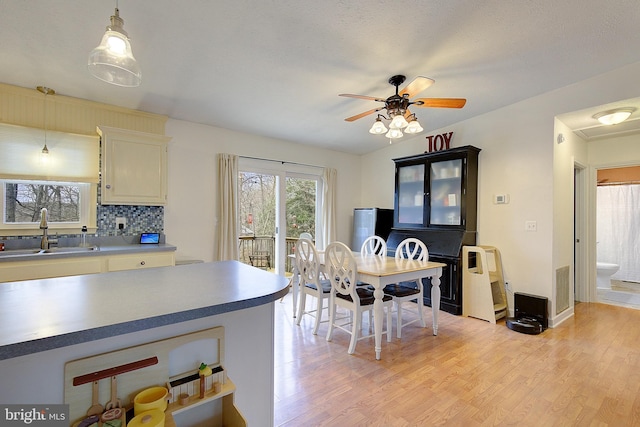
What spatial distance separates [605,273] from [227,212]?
6.22 m

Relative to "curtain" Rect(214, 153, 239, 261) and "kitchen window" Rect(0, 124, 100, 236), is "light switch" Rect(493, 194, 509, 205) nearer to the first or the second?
"curtain" Rect(214, 153, 239, 261)

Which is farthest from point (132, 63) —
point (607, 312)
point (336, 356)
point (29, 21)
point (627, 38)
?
point (607, 312)

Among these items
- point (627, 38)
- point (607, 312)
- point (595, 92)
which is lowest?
point (607, 312)

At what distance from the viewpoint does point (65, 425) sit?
80 cm

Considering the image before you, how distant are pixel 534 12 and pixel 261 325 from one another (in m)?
2.79

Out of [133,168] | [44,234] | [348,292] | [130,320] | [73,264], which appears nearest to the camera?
[130,320]

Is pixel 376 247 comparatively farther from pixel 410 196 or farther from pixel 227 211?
pixel 227 211

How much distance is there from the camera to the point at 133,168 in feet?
10.1

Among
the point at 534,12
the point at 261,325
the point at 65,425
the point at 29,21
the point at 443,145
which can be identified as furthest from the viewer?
the point at 443,145

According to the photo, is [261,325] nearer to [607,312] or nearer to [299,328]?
[299,328]

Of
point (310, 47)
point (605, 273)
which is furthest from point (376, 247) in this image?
point (605, 273)

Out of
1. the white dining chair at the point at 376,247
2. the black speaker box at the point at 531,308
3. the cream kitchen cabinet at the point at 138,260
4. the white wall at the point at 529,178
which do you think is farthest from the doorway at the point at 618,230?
the cream kitchen cabinet at the point at 138,260

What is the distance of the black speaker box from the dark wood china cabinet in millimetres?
625

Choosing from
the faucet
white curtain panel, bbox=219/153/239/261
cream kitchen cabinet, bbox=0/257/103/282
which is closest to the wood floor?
white curtain panel, bbox=219/153/239/261
